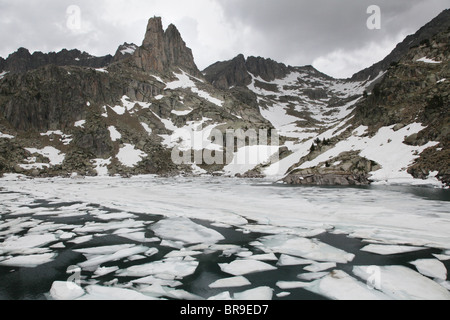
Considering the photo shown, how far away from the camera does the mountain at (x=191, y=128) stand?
3759 cm

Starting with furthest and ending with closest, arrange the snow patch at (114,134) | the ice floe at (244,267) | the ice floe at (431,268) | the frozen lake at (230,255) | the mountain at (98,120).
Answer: the snow patch at (114,134)
the mountain at (98,120)
the ice floe at (244,267)
the ice floe at (431,268)
the frozen lake at (230,255)

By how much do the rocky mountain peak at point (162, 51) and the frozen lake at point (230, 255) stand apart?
139 metres

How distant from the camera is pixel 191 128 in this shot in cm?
10350

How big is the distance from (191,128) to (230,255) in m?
97.6

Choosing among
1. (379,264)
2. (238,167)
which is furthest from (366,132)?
(379,264)

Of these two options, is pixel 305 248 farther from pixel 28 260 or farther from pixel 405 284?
pixel 28 260

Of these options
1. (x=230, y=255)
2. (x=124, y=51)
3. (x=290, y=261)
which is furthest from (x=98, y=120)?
(x=124, y=51)

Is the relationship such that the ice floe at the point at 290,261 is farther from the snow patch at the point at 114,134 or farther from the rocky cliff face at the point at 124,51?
the rocky cliff face at the point at 124,51

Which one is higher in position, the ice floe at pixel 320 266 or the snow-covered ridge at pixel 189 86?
the snow-covered ridge at pixel 189 86

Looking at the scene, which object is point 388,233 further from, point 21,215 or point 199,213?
point 21,215

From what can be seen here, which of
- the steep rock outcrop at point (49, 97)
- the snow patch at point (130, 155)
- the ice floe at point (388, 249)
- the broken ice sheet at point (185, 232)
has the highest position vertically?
the steep rock outcrop at point (49, 97)

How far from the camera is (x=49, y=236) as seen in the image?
10320 millimetres

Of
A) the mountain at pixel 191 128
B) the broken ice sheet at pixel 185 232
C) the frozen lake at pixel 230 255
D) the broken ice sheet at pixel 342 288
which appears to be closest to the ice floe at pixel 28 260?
the frozen lake at pixel 230 255

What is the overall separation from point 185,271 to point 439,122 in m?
42.3
